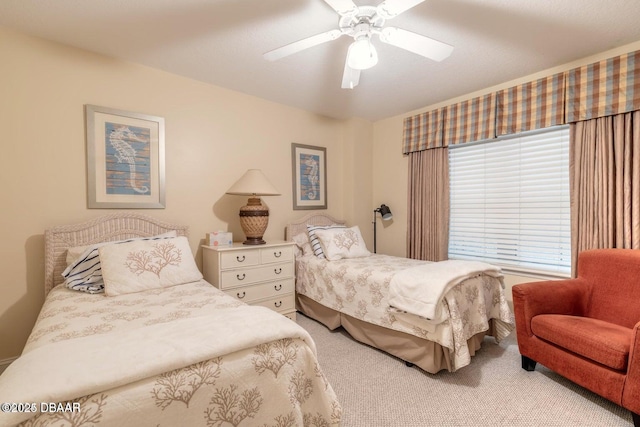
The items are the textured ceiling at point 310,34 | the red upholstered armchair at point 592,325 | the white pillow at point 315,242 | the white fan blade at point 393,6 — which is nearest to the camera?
the white fan blade at point 393,6

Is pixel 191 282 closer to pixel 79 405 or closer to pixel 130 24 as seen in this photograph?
pixel 79 405

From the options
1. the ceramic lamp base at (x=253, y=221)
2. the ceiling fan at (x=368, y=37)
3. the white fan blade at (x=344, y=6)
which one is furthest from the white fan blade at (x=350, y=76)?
the ceramic lamp base at (x=253, y=221)

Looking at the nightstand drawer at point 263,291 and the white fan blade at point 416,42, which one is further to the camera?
the nightstand drawer at point 263,291

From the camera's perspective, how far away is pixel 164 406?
0.88 meters

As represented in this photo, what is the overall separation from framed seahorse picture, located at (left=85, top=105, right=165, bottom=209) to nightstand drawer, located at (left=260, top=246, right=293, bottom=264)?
103 cm

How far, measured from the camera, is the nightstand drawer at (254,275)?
2.55 m

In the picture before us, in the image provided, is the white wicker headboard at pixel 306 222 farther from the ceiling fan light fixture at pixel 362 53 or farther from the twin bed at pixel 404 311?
the ceiling fan light fixture at pixel 362 53

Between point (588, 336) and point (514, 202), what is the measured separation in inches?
60.8

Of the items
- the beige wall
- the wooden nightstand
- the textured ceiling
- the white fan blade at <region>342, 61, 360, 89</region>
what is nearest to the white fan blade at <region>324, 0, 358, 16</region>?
the textured ceiling

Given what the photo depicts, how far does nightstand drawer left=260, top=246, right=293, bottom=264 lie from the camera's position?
2.76m

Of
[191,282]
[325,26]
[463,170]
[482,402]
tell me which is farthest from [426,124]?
[191,282]

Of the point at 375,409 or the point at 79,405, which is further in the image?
the point at 375,409

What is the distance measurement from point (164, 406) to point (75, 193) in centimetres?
213

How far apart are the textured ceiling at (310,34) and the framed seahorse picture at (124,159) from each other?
52 cm
